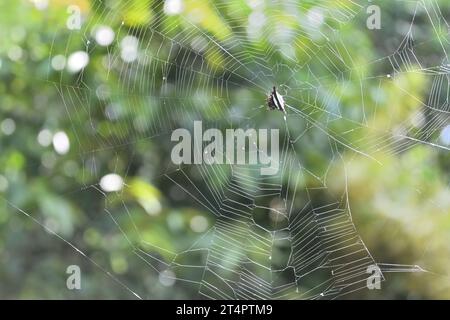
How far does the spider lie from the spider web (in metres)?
0.02

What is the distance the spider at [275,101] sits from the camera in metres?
1.38

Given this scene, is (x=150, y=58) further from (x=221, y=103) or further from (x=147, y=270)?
(x=147, y=270)

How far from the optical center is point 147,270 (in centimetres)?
148

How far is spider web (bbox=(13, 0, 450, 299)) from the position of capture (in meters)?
1.35

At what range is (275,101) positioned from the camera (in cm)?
138

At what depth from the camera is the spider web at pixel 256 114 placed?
135cm

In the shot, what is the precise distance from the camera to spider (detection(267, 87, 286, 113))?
1.38 m

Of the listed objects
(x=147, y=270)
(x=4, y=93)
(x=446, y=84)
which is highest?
(x=4, y=93)

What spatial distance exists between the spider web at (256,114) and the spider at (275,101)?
2 centimetres

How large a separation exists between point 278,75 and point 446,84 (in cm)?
31

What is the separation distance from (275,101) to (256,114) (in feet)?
0.20

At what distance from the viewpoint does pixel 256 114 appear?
1421 millimetres
